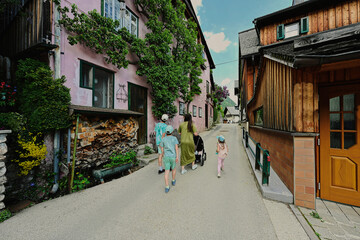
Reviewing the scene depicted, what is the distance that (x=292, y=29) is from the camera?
760 centimetres

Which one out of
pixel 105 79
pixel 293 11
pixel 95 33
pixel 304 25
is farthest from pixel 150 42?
pixel 304 25

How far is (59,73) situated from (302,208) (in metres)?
6.95

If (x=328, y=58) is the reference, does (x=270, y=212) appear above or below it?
below

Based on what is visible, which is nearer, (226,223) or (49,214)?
(226,223)

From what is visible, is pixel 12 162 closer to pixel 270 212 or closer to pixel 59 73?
pixel 59 73

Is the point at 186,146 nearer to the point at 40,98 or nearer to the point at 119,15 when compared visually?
the point at 40,98

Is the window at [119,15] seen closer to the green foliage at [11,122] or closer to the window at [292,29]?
the green foliage at [11,122]

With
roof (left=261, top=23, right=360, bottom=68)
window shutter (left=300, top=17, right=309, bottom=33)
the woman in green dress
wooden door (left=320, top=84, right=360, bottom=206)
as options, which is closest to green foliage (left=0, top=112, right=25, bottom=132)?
the woman in green dress

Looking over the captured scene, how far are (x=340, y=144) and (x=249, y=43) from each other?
37.5ft

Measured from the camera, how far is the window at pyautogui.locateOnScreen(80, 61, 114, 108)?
15.4 ft

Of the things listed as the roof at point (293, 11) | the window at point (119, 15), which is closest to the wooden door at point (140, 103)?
the window at point (119, 15)

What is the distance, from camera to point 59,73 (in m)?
3.83

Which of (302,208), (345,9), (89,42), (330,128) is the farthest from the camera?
(345,9)

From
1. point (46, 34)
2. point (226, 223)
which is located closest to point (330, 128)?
point (226, 223)
